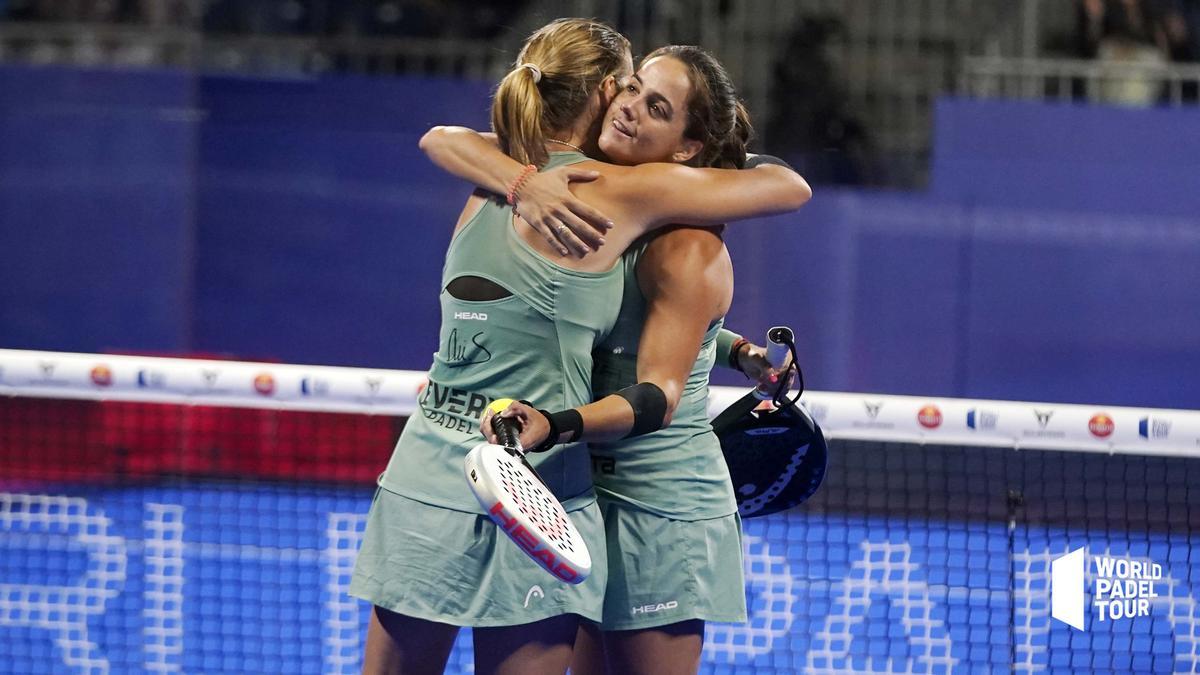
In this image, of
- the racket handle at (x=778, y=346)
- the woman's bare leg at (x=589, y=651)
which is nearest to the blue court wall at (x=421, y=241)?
the racket handle at (x=778, y=346)

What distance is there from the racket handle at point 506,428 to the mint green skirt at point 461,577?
0.77 feet

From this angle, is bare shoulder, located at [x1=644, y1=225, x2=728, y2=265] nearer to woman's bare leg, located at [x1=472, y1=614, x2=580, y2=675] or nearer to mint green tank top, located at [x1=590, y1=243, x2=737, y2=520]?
mint green tank top, located at [x1=590, y1=243, x2=737, y2=520]

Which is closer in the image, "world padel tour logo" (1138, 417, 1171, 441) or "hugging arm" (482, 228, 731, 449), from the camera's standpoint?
"hugging arm" (482, 228, 731, 449)

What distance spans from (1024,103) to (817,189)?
1338 mm

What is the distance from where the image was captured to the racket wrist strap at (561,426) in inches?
A: 90.5

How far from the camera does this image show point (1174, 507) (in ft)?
26.0

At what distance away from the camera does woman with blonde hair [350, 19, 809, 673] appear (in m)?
2.41

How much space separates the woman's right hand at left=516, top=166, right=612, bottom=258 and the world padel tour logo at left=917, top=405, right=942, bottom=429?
70.5 inches

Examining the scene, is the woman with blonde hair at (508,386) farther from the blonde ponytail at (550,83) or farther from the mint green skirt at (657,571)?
the mint green skirt at (657,571)

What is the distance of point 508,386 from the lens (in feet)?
8.00

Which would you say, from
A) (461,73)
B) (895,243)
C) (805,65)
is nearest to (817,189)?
(895,243)

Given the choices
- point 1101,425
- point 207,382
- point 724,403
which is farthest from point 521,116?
point 1101,425

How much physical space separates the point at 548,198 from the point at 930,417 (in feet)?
6.22

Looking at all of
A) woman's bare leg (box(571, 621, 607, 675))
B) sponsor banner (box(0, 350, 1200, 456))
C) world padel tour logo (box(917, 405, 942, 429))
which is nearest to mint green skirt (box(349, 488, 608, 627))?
woman's bare leg (box(571, 621, 607, 675))
